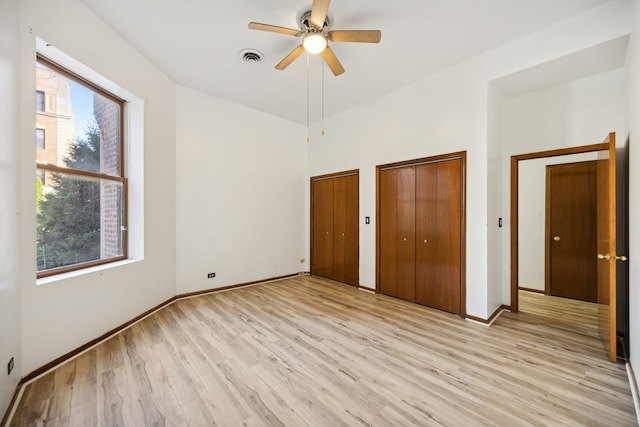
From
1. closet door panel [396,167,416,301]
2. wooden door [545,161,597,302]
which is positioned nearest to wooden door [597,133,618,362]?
wooden door [545,161,597,302]

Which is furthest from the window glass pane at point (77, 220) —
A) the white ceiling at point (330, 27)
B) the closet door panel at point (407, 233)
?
the closet door panel at point (407, 233)

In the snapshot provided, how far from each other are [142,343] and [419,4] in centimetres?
398

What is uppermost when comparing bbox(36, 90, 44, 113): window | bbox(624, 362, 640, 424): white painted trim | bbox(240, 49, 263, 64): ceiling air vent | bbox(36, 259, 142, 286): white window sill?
bbox(240, 49, 263, 64): ceiling air vent

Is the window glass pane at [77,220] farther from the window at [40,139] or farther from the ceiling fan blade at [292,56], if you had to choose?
the ceiling fan blade at [292,56]

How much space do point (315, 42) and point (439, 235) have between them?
2.60m

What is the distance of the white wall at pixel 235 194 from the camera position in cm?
377

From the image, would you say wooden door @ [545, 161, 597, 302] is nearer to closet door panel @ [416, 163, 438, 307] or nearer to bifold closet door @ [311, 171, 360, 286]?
closet door panel @ [416, 163, 438, 307]

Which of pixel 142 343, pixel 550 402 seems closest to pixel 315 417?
pixel 550 402

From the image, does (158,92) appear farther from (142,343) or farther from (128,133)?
(142,343)

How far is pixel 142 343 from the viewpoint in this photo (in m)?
2.46

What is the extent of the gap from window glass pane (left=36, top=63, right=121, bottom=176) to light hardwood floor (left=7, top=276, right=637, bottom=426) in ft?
5.83

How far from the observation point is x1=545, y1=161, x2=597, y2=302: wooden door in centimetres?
364

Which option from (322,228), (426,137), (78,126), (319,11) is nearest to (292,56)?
(319,11)

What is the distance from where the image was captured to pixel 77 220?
7.94 ft
